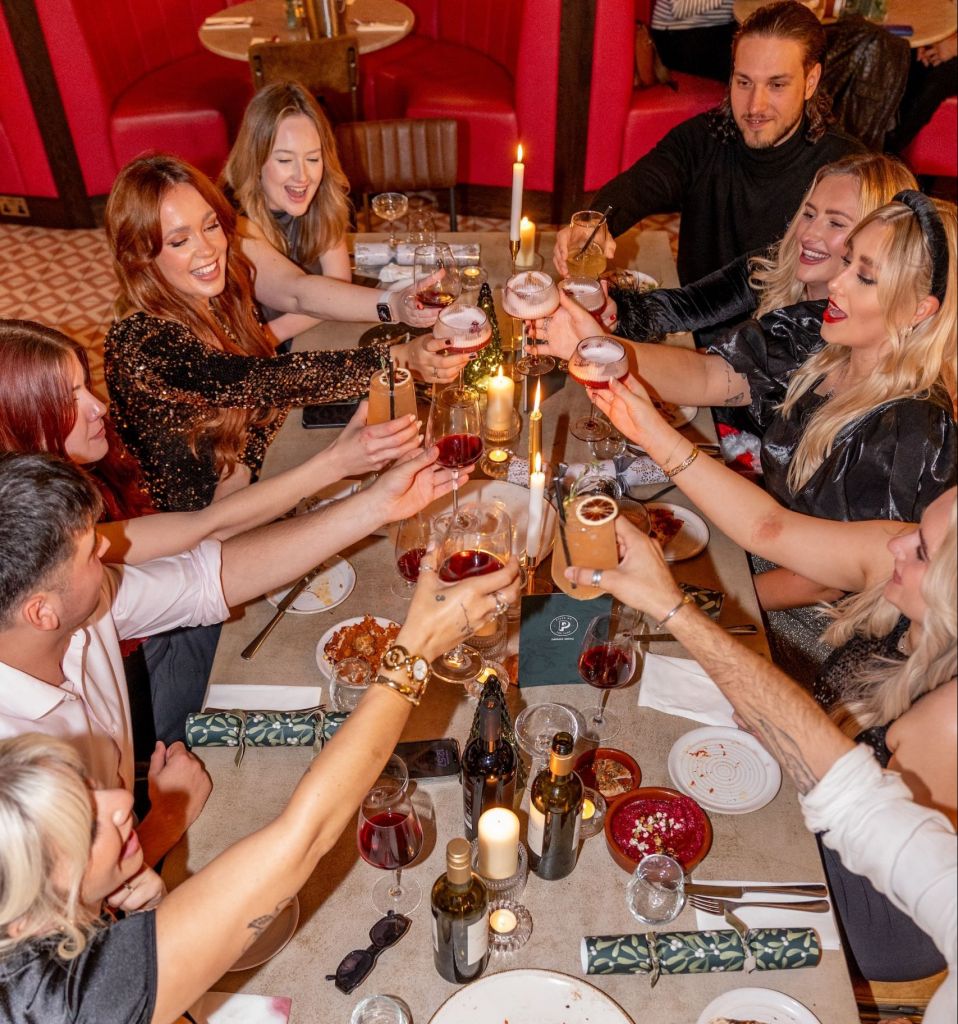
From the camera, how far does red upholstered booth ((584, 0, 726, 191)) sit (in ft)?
15.6

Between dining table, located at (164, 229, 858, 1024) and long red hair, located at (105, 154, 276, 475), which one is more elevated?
long red hair, located at (105, 154, 276, 475)

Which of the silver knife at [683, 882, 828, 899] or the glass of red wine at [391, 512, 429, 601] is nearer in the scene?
the silver knife at [683, 882, 828, 899]

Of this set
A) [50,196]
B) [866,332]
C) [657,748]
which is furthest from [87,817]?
[50,196]

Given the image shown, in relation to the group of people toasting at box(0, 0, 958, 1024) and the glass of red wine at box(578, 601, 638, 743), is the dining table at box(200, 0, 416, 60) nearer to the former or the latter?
the group of people toasting at box(0, 0, 958, 1024)

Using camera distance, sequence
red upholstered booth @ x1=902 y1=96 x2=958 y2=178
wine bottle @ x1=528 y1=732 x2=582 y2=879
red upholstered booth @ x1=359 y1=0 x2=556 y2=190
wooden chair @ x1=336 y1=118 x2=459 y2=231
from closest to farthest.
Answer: wine bottle @ x1=528 y1=732 x2=582 y2=879, wooden chair @ x1=336 y1=118 x2=459 y2=231, red upholstered booth @ x1=359 y1=0 x2=556 y2=190, red upholstered booth @ x1=902 y1=96 x2=958 y2=178

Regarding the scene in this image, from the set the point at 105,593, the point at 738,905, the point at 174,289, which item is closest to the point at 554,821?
the point at 738,905

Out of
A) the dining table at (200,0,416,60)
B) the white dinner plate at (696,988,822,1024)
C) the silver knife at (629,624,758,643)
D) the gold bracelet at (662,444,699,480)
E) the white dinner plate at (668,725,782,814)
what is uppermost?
the dining table at (200,0,416,60)

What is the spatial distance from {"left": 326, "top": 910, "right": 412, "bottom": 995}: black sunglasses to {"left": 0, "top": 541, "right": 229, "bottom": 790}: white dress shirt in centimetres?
60

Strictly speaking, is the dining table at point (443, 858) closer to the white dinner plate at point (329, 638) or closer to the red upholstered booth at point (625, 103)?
the white dinner plate at point (329, 638)

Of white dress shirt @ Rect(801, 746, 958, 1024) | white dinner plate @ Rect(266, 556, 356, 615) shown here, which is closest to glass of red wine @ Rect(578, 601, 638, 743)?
white dress shirt @ Rect(801, 746, 958, 1024)

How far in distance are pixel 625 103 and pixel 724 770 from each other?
13.7 ft

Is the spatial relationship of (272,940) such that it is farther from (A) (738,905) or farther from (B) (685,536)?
(B) (685,536)

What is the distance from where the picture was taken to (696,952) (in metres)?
1.48

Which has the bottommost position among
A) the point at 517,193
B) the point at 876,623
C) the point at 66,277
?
the point at 66,277
